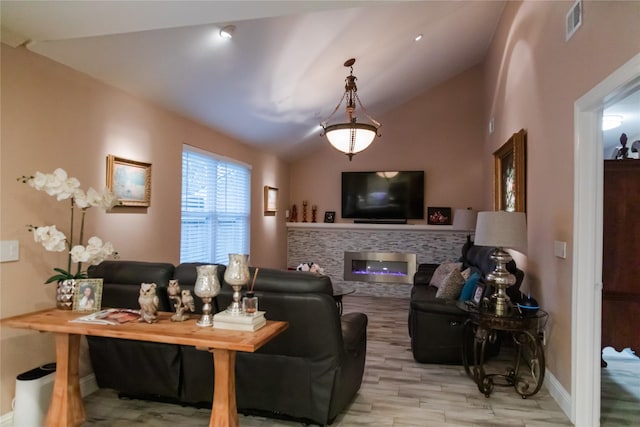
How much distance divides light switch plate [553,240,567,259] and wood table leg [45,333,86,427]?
11.1ft

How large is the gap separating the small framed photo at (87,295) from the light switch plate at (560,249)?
325 centimetres

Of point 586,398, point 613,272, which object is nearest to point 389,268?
point 613,272

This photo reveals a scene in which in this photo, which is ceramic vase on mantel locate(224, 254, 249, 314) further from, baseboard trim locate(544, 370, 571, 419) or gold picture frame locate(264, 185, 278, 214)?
gold picture frame locate(264, 185, 278, 214)

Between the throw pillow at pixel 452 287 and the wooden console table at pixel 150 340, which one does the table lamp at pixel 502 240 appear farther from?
the wooden console table at pixel 150 340

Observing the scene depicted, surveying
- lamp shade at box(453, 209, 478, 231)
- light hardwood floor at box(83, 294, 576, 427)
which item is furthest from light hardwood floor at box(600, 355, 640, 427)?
lamp shade at box(453, 209, 478, 231)

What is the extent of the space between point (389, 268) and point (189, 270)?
4803mm

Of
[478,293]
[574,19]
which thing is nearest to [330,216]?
[478,293]

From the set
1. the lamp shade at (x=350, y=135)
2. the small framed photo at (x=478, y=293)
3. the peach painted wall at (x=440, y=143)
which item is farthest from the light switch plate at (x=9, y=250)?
the peach painted wall at (x=440, y=143)

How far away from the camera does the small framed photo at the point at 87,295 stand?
7.76 feet

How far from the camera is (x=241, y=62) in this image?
11.7 ft

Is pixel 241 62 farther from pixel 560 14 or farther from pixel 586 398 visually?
pixel 586 398

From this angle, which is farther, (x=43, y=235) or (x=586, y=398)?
(x=586, y=398)

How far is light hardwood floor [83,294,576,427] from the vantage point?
2.57 meters

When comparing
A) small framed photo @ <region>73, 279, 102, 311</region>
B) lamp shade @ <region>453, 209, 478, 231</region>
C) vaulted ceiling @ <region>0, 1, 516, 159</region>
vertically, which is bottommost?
small framed photo @ <region>73, 279, 102, 311</region>
